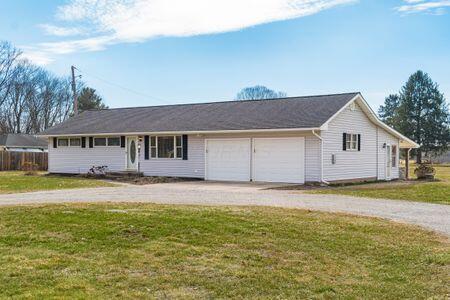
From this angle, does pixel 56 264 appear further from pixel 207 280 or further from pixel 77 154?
pixel 77 154

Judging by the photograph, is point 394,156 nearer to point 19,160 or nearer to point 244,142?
point 244,142

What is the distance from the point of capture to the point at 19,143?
4897cm

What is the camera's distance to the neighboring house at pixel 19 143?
48031 millimetres

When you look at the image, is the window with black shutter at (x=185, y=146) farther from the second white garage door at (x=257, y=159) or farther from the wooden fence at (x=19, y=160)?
the wooden fence at (x=19, y=160)

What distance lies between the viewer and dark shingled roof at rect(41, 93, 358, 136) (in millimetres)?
22000

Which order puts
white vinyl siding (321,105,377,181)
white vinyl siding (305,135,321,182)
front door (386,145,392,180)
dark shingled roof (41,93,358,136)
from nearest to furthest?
1. white vinyl siding (305,135,321,182)
2. white vinyl siding (321,105,377,181)
3. dark shingled roof (41,93,358,136)
4. front door (386,145,392,180)

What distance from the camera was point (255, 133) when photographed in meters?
22.1

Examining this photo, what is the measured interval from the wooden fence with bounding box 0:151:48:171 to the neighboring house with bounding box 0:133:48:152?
10.7 m

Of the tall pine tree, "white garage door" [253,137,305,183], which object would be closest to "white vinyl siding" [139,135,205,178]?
"white garage door" [253,137,305,183]

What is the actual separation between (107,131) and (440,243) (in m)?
20.5

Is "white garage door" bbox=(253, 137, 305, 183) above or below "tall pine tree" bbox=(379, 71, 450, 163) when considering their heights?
below

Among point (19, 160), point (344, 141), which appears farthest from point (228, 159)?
point (19, 160)

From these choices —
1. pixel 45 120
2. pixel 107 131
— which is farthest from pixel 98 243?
pixel 45 120

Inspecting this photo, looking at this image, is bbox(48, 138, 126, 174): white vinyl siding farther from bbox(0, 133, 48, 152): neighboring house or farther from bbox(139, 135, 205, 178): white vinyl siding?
bbox(0, 133, 48, 152): neighboring house
